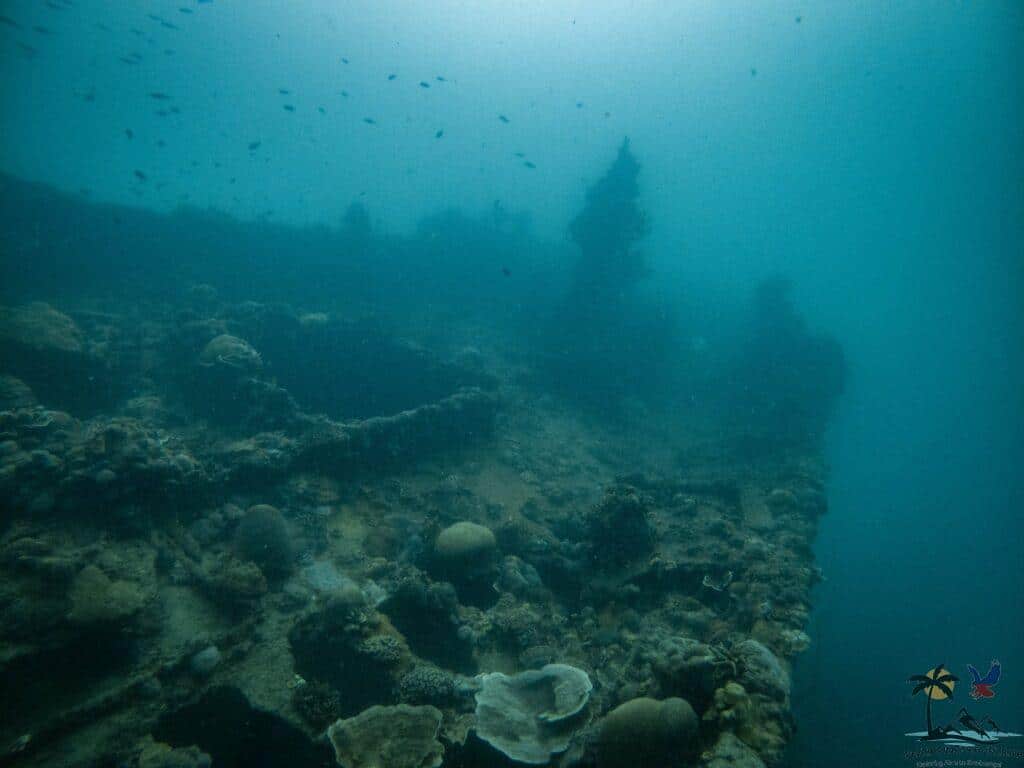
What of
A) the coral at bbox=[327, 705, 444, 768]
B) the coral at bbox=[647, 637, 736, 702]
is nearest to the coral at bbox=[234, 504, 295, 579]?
the coral at bbox=[327, 705, 444, 768]

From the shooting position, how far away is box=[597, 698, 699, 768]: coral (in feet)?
12.6

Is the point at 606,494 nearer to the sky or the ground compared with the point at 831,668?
nearer to the sky

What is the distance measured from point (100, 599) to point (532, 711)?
5792 millimetres

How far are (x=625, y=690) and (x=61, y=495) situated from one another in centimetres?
947

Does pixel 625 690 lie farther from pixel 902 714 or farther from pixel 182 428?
pixel 902 714

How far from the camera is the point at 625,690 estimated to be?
5234 millimetres

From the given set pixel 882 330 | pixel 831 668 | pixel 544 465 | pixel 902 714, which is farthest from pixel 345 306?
pixel 882 330

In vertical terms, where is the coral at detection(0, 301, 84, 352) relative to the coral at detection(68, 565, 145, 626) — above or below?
above

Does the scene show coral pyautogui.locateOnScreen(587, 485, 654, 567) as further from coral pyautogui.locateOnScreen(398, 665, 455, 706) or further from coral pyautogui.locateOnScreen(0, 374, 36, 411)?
coral pyautogui.locateOnScreen(0, 374, 36, 411)

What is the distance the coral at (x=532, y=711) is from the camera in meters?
4.71

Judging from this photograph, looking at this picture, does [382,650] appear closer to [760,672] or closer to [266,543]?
[266,543]

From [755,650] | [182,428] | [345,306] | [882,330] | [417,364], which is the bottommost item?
[755,650]

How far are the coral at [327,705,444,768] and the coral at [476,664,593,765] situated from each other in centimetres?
55

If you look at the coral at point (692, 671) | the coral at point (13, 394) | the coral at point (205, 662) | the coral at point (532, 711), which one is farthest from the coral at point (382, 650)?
the coral at point (13, 394)
